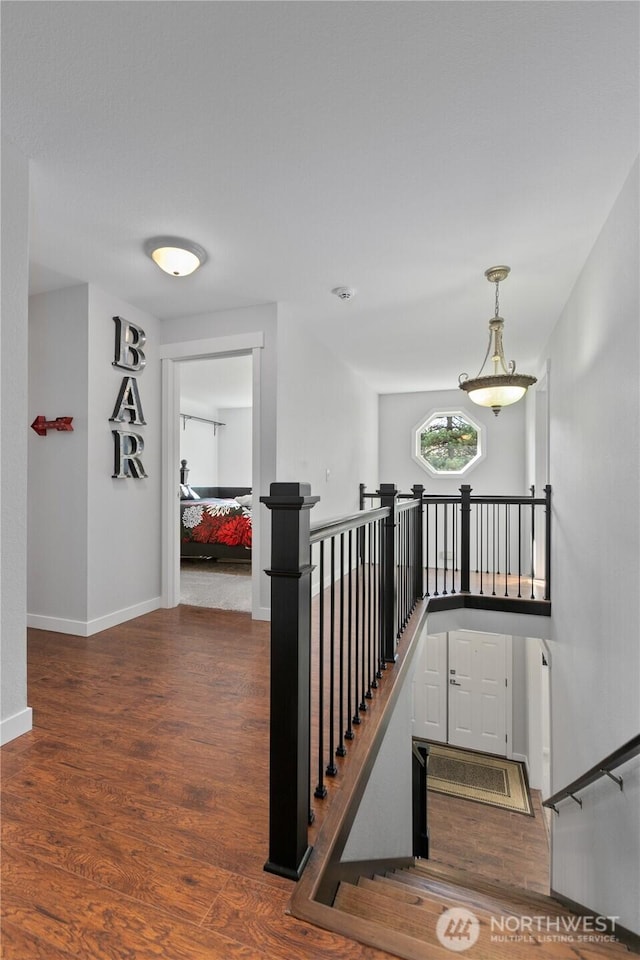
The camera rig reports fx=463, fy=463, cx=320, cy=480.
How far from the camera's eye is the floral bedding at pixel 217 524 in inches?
220

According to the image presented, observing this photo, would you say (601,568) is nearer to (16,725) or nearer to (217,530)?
(16,725)

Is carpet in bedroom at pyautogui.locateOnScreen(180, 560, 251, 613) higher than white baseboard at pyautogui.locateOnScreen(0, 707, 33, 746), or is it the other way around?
white baseboard at pyautogui.locateOnScreen(0, 707, 33, 746)

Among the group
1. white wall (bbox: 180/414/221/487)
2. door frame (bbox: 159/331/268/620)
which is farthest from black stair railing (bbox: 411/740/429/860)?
white wall (bbox: 180/414/221/487)

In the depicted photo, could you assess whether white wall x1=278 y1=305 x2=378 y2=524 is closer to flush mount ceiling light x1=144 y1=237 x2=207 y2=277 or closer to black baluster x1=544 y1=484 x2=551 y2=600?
flush mount ceiling light x1=144 y1=237 x2=207 y2=277

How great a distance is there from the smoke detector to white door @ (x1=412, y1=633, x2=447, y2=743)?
197 inches

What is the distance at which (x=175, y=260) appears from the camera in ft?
8.88

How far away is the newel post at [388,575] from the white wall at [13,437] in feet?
5.81

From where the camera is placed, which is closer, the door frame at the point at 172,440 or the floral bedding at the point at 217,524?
the door frame at the point at 172,440

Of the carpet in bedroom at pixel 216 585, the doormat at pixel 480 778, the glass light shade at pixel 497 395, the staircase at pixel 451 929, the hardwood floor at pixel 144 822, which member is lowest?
the doormat at pixel 480 778

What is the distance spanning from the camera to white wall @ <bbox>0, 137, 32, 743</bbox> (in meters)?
1.85

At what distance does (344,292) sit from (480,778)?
19.9 feet

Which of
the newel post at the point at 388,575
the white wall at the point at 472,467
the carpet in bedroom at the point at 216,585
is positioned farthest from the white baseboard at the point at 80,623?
the white wall at the point at 472,467

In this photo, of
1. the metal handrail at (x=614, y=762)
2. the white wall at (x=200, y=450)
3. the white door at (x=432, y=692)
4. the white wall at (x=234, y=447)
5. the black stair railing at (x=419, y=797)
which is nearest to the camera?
the metal handrail at (x=614, y=762)

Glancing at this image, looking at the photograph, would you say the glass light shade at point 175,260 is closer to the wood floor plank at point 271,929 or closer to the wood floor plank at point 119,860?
the wood floor plank at point 119,860
